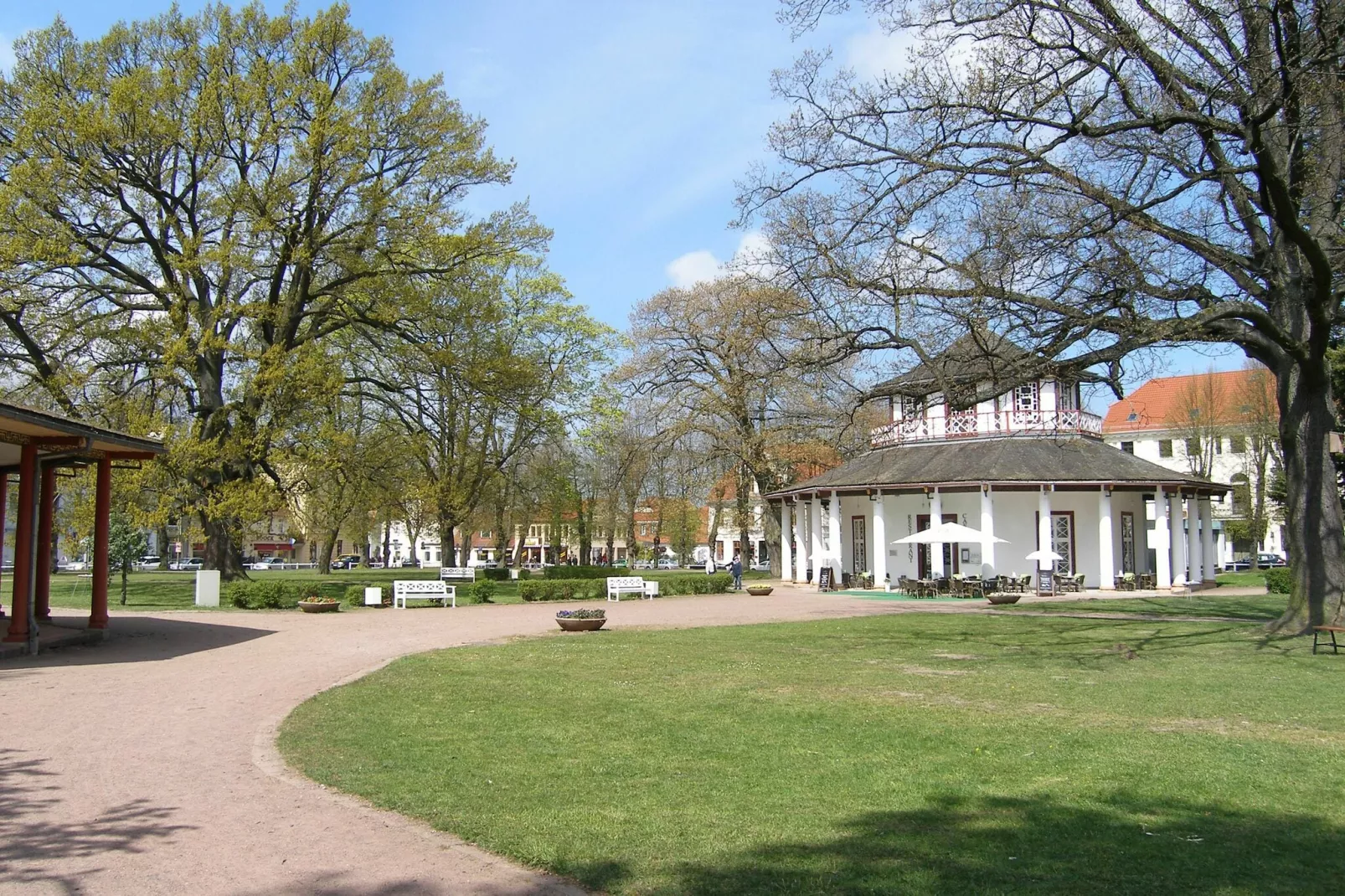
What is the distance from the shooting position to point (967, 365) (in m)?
15.8

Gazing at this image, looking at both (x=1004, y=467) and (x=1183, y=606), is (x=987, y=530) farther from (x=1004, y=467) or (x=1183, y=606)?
(x=1183, y=606)

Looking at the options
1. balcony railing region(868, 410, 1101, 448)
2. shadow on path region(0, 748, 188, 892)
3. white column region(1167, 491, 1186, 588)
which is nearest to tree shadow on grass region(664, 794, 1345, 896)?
shadow on path region(0, 748, 188, 892)

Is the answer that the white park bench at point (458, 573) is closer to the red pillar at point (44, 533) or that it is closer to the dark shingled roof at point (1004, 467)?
the dark shingled roof at point (1004, 467)

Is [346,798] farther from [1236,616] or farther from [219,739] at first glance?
[1236,616]

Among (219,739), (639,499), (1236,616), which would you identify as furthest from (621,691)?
(639,499)

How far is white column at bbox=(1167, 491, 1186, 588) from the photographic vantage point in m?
34.5

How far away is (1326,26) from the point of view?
12.0 meters

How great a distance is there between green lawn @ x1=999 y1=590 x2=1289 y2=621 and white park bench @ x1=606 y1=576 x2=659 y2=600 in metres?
12.6

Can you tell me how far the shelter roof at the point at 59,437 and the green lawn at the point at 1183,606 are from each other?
2213 cm

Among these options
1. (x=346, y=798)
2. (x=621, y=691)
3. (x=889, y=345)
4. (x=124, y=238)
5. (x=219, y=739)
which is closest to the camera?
(x=346, y=798)

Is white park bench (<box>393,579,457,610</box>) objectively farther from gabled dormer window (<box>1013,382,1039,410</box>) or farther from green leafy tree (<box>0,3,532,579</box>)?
gabled dormer window (<box>1013,382,1039,410</box>)

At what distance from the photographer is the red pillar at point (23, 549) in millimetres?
15719

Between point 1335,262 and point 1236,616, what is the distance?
11.0 m

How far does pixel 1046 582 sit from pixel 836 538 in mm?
8829
